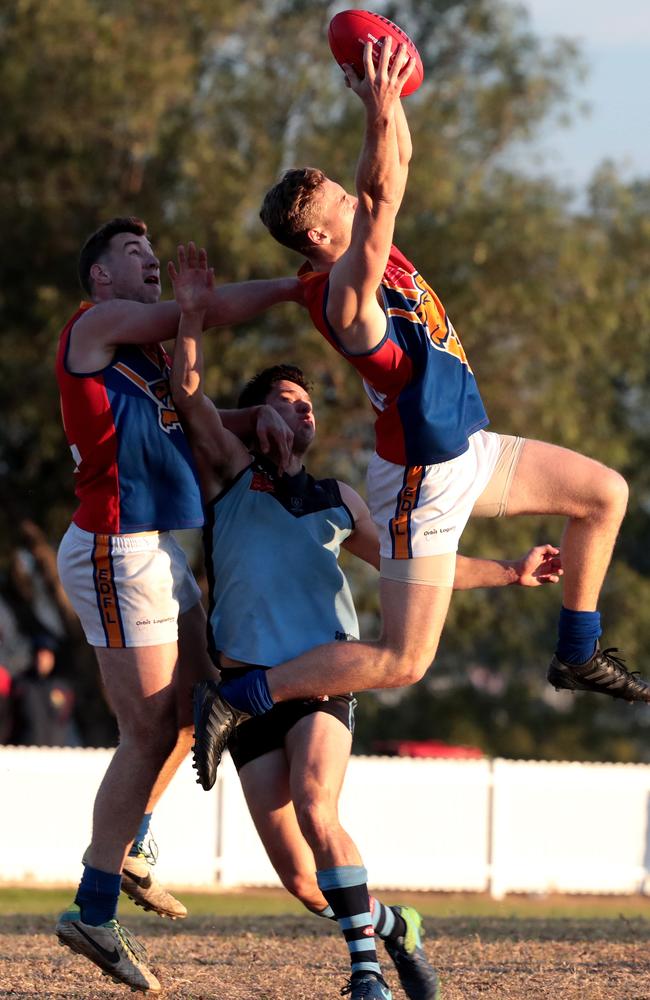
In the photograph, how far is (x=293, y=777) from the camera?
528cm

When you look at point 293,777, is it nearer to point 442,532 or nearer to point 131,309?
point 442,532

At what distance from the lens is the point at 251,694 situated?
17.4ft

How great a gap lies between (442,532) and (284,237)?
122 centimetres

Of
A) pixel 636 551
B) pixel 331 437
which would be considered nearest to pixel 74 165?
pixel 331 437

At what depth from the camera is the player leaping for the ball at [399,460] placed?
17.1 feet

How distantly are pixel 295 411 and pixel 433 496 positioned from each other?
2.88ft

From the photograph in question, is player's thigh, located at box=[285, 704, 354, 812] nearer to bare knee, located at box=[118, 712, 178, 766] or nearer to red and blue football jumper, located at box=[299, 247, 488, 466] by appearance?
bare knee, located at box=[118, 712, 178, 766]

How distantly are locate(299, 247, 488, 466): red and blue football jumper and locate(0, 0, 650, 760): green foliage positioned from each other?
12.9 meters

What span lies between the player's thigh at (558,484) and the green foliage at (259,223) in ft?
41.9

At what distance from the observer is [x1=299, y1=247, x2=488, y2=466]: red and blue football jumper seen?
5.24 metres

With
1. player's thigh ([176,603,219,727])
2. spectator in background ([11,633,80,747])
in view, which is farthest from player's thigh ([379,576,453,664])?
spectator in background ([11,633,80,747])

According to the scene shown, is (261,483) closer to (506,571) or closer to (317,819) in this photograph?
(506,571)

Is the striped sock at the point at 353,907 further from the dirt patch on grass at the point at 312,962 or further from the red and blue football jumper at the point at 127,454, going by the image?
the red and blue football jumper at the point at 127,454

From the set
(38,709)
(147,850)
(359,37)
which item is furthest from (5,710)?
(359,37)
